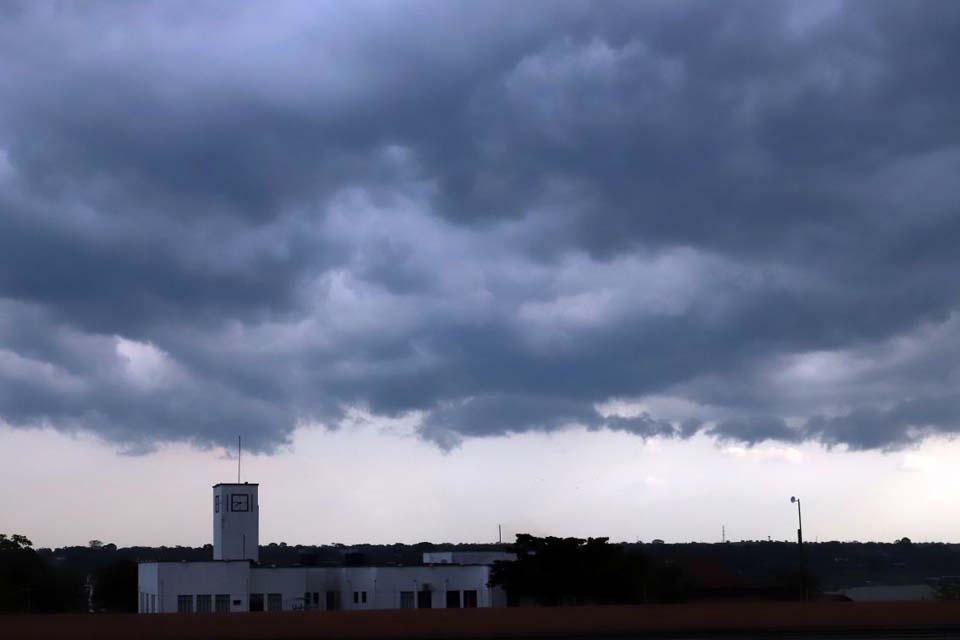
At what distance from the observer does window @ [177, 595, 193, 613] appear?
8056cm

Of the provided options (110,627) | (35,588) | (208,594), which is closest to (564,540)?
(208,594)

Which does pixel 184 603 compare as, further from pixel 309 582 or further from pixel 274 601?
pixel 309 582

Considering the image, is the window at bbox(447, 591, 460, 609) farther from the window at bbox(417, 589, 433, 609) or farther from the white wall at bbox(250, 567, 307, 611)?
the white wall at bbox(250, 567, 307, 611)

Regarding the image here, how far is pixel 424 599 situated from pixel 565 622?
96.1 ft

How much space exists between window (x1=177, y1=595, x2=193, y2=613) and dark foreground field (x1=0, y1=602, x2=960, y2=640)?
26.7m

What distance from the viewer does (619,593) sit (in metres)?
85.6

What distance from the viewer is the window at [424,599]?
3344 inches

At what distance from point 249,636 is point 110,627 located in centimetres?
634

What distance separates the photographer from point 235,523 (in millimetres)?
92062

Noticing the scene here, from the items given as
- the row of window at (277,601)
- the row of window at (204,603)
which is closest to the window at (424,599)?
the row of window at (277,601)

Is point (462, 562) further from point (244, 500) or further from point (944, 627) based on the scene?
point (944, 627)

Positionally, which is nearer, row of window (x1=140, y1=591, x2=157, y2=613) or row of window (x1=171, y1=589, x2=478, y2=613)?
row of window (x1=171, y1=589, x2=478, y2=613)

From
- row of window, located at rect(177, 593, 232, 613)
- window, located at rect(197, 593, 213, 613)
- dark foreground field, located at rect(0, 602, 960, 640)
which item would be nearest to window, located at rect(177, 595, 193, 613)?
row of window, located at rect(177, 593, 232, 613)

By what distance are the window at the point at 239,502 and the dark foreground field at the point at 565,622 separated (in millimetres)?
36821
